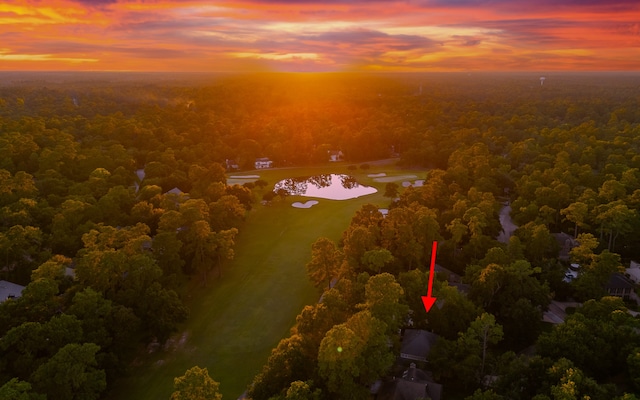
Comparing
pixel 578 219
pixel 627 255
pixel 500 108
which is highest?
pixel 500 108

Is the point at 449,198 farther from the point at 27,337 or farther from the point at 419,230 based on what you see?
the point at 27,337

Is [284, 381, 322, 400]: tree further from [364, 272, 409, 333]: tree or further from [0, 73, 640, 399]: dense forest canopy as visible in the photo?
[364, 272, 409, 333]: tree

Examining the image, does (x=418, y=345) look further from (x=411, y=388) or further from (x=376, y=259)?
(x=376, y=259)

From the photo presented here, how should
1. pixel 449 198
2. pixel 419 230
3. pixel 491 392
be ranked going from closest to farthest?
1. pixel 491 392
2. pixel 419 230
3. pixel 449 198

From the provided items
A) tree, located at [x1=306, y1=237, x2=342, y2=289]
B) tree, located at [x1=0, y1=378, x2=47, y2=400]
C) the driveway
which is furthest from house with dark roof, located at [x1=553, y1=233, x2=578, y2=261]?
tree, located at [x1=0, y1=378, x2=47, y2=400]

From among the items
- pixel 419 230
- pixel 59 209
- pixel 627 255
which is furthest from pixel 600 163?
pixel 59 209

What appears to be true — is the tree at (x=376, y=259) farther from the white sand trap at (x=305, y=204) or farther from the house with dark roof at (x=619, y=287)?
the white sand trap at (x=305, y=204)
